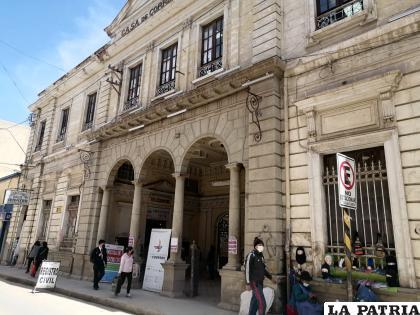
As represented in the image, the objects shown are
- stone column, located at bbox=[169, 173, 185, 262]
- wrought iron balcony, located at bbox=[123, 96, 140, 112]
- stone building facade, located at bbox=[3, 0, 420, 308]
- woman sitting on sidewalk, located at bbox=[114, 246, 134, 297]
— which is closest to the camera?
stone building facade, located at bbox=[3, 0, 420, 308]

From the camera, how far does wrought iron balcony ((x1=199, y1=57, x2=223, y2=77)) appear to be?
36.2 feet

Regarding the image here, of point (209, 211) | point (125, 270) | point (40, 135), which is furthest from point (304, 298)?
point (40, 135)

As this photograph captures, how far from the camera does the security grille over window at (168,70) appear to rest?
1276 cm

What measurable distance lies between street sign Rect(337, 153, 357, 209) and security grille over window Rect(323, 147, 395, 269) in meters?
1.86

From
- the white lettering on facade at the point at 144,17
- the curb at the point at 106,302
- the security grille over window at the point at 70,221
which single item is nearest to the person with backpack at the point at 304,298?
the curb at the point at 106,302

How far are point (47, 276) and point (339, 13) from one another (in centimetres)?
1125

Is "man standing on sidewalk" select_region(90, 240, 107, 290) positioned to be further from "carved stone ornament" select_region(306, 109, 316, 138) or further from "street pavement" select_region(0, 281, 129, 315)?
"carved stone ornament" select_region(306, 109, 316, 138)

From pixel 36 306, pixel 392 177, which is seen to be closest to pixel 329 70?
pixel 392 177

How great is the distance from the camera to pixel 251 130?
8.97 m

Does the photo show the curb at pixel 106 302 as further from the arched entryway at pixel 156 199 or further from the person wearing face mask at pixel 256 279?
the arched entryway at pixel 156 199

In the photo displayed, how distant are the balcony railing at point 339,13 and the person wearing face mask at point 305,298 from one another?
6.05 m

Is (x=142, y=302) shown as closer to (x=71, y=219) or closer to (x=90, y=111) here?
(x=71, y=219)

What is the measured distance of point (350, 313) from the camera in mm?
3570

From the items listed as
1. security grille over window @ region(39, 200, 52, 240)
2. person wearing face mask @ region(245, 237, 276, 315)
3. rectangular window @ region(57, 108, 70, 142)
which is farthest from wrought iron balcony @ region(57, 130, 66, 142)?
person wearing face mask @ region(245, 237, 276, 315)
